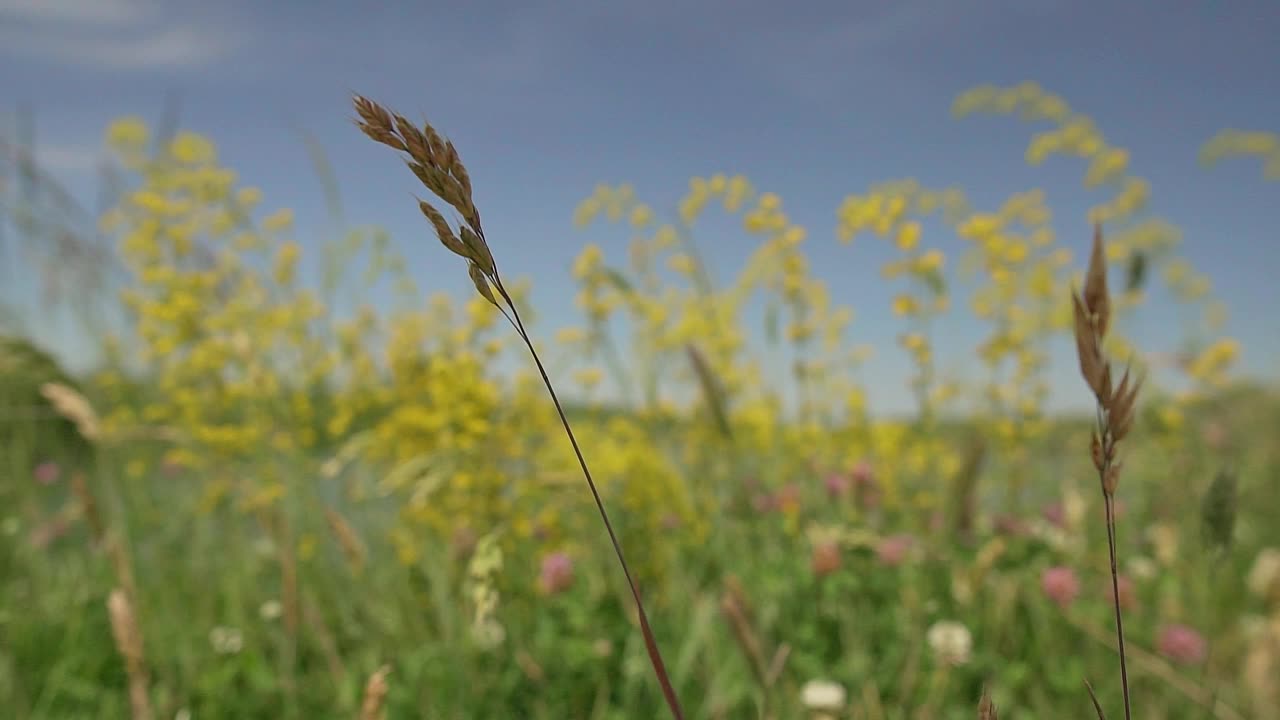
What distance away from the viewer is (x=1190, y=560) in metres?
4.07

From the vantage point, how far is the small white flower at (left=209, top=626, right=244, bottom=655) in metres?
2.91

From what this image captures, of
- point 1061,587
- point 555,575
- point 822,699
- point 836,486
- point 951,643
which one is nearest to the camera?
point 822,699

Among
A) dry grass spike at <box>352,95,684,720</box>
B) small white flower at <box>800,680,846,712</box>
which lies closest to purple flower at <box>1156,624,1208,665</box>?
small white flower at <box>800,680,846,712</box>

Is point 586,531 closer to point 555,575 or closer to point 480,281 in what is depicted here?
point 555,575

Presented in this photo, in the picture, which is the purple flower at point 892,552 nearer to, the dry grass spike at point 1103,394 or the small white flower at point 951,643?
the small white flower at point 951,643

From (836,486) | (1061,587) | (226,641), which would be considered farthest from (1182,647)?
(226,641)

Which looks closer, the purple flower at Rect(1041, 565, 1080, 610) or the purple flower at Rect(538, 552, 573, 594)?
the purple flower at Rect(538, 552, 573, 594)

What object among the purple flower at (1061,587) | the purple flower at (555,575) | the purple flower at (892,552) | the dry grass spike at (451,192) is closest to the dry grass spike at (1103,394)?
the dry grass spike at (451,192)

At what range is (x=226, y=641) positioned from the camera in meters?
2.98

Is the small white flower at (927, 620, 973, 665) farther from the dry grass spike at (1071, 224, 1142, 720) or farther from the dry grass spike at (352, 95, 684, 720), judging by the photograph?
the dry grass spike at (352, 95, 684, 720)

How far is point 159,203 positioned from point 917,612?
11.8 ft

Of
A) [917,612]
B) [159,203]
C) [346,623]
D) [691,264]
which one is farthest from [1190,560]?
[159,203]

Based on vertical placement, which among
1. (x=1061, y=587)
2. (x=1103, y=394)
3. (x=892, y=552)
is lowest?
(x=1061, y=587)

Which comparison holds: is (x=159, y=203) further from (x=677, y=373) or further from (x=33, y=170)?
(x=677, y=373)
